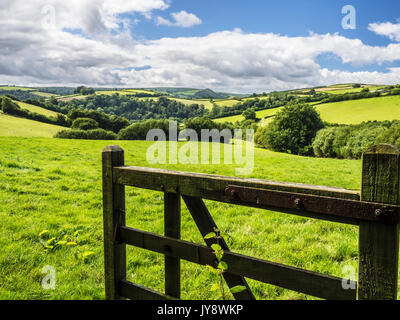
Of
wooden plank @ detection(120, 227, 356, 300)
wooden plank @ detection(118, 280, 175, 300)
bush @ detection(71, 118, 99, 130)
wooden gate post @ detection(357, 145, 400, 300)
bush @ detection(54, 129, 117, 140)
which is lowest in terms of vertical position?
wooden plank @ detection(118, 280, 175, 300)

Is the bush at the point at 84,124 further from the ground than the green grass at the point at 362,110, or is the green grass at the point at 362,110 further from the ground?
the green grass at the point at 362,110

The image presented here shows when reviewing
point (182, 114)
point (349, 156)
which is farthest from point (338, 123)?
point (182, 114)

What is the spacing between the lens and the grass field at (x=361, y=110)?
218 feet

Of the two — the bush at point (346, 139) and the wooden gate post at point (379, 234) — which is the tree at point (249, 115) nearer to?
the bush at point (346, 139)

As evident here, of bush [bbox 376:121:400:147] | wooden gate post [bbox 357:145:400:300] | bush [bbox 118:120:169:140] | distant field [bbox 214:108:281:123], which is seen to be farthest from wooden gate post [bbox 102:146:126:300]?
distant field [bbox 214:108:281:123]

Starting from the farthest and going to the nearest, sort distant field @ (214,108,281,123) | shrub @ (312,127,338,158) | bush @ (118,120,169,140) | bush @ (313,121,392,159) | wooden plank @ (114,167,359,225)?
distant field @ (214,108,281,123)
bush @ (118,120,169,140)
shrub @ (312,127,338,158)
bush @ (313,121,392,159)
wooden plank @ (114,167,359,225)

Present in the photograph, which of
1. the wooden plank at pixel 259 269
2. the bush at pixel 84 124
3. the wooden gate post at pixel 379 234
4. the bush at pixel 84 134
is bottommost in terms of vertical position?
the wooden plank at pixel 259 269

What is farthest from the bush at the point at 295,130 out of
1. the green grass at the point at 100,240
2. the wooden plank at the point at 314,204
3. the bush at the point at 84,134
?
the wooden plank at the point at 314,204

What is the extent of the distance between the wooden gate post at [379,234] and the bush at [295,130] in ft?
185

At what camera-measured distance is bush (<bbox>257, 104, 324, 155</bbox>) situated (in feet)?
185

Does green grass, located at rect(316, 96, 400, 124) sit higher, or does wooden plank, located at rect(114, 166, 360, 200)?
green grass, located at rect(316, 96, 400, 124)

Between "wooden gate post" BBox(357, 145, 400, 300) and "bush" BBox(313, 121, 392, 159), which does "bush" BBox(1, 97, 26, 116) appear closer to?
"bush" BBox(313, 121, 392, 159)

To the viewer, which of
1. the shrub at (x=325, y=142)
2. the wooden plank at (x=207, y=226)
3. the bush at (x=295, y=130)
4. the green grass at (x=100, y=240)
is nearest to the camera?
the wooden plank at (x=207, y=226)

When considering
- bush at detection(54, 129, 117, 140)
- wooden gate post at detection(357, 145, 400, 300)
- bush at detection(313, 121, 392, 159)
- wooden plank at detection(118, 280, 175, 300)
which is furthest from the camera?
bush at detection(313, 121, 392, 159)
